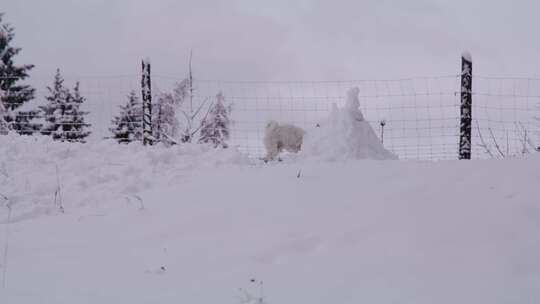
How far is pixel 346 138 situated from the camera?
20.5 ft

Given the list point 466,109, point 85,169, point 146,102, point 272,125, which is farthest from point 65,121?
point 466,109

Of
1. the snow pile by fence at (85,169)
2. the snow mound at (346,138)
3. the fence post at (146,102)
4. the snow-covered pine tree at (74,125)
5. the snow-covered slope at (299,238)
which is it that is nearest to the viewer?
the snow-covered slope at (299,238)

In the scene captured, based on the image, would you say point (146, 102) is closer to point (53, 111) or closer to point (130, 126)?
point (53, 111)

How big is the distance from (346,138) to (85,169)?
335 cm

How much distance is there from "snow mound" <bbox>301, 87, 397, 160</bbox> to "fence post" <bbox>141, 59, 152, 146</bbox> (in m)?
2.43

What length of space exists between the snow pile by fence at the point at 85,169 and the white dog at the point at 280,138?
2.05 metres

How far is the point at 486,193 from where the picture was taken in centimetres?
298

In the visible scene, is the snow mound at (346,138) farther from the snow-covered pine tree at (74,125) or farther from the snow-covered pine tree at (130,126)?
the snow-covered pine tree at (74,125)

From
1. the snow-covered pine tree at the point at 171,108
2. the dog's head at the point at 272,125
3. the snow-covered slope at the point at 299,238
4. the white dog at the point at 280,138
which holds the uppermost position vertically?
the snow-covered pine tree at the point at 171,108

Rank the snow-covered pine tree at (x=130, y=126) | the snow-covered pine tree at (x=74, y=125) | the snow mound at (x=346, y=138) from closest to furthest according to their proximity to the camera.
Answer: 1. the snow mound at (x=346, y=138)
2. the snow-covered pine tree at (x=74, y=125)
3. the snow-covered pine tree at (x=130, y=126)

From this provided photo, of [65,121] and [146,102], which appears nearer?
[146,102]

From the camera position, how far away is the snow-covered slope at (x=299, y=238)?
2217 mm

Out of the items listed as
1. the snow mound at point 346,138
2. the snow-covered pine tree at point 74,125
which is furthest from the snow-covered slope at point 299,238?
the snow-covered pine tree at point 74,125

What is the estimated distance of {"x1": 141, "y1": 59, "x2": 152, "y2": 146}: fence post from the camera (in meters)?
7.08
